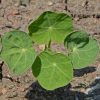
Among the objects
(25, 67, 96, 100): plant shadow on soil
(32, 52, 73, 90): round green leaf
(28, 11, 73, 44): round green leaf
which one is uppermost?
(28, 11, 73, 44): round green leaf

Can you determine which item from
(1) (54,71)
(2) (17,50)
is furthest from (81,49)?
(2) (17,50)

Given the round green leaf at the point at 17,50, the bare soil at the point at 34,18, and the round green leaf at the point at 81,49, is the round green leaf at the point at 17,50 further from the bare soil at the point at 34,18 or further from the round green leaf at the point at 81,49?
the bare soil at the point at 34,18

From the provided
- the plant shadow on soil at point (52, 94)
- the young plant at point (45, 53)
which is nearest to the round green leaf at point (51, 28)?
the young plant at point (45, 53)

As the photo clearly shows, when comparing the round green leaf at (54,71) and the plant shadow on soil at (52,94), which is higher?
the round green leaf at (54,71)

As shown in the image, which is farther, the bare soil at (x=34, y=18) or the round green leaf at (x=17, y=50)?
the bare soil at (x=34, y=18)

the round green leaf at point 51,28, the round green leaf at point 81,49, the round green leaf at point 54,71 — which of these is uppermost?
the round green leaf at point 51,28

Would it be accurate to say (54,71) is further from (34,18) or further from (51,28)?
(34,18)

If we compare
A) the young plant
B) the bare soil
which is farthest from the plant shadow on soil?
the young plant

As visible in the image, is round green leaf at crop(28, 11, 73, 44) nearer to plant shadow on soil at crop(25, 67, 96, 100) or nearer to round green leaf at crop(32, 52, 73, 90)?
round green leaf at crop(32, 52, 73, 90)
